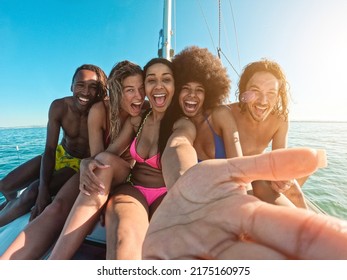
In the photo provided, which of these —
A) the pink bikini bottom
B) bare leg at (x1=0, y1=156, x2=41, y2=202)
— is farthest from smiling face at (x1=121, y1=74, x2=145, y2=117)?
bare leg at (x1=0, y1=156, x2=41, y2=202)

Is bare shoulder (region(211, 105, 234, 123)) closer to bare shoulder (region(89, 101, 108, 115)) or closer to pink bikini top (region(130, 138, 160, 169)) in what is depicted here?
pink bikini top (region(130, 138, 160, 169))

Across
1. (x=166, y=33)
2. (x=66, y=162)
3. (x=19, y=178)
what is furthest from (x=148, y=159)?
(x=166, y=33)

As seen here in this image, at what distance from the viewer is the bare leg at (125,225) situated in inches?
31.7

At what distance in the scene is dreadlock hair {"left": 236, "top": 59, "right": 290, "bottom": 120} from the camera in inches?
56.0

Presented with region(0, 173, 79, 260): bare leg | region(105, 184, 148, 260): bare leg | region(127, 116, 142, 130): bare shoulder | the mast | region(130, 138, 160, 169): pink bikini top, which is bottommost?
region(0, 173, 79, 260): bare leg

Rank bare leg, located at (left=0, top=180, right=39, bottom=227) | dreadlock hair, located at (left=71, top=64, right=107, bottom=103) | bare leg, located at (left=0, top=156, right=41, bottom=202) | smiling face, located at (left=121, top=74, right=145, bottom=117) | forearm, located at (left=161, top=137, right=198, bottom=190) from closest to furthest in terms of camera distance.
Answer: forearm, located at (left=161, top=137, right=198, bottom=190) < smiling face, located at (left=121, top=74, right=145, bottom=117) < bare leg, located at (left=0, top=180, right=39, bottom=227) < dreadlock hair, located at (left=71, top=64, right=107, bottom=103) < bare leg, located at (left=0, top=156, right=41, bottom=202)

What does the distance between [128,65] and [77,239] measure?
100 cm

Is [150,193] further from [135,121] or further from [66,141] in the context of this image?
[66,141]

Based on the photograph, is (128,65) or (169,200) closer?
(169,200)

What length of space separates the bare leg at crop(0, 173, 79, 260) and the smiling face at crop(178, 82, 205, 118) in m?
0.82
